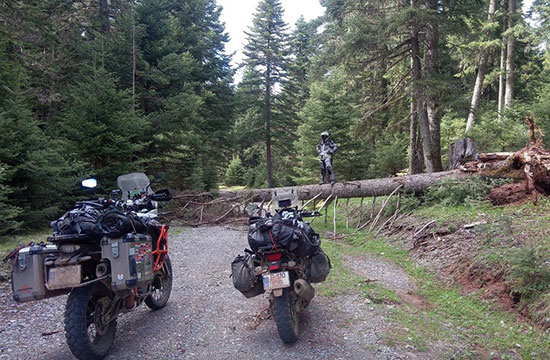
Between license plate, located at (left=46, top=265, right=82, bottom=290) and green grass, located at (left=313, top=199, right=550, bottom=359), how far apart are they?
3.56 meters

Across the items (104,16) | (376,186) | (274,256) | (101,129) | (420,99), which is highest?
(104,16)

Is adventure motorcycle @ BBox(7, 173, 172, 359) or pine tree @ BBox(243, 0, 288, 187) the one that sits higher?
pine tree @ BBox(243, 0, 288, 187)

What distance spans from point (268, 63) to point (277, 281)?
93.6 ft

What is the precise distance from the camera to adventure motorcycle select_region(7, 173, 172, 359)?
3.38m

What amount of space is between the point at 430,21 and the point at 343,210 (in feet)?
27.3

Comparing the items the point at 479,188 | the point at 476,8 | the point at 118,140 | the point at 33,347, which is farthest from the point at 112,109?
the point at 476,8

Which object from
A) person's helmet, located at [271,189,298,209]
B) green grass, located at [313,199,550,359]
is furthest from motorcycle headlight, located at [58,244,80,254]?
green grass, located at [313,199,550,359]

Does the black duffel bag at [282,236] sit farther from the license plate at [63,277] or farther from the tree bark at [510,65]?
the tree bark at [510,65]

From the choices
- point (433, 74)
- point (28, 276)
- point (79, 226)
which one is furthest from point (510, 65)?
point (28, 276)

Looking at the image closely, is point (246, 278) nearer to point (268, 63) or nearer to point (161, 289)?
point (161, 289)

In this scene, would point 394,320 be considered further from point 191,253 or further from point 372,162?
point 372,162

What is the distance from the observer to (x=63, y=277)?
3.41 meters

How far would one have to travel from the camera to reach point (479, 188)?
967 centimetres

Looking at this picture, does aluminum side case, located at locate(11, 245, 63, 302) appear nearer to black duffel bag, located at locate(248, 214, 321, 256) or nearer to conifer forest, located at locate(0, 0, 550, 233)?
black duffel bag, located at locate(248, 214, 321, 256)
